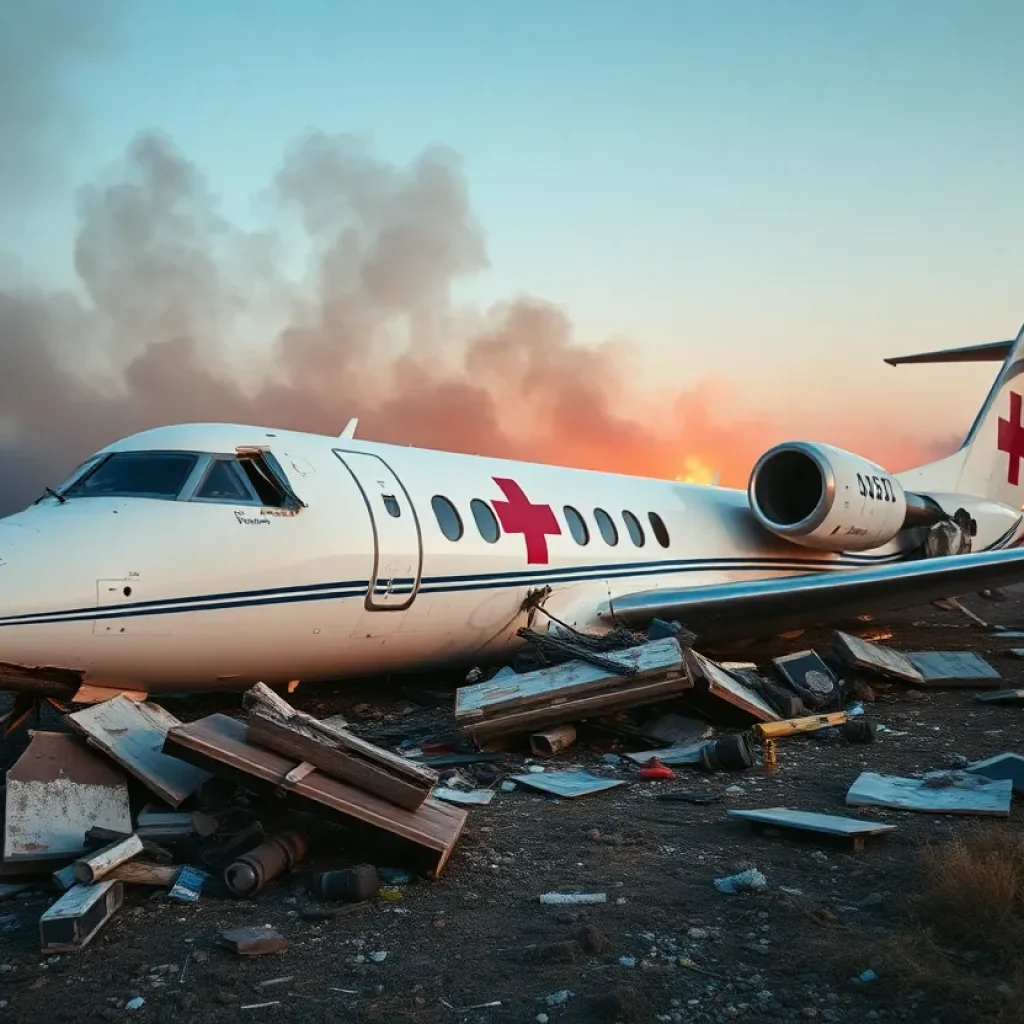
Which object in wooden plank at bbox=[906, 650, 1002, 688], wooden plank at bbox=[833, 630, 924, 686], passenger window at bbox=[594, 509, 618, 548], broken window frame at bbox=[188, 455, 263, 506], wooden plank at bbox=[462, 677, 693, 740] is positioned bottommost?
wooden plank at bbox=[906, 650, 1002, 688]

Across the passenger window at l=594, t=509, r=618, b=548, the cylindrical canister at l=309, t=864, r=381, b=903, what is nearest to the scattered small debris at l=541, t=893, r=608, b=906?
the cylindrical canister at l=309, t=864, r=381, b=903

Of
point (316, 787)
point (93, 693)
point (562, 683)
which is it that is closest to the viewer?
point (316, 787)

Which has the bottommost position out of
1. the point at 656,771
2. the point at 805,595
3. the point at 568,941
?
the point at 656,771

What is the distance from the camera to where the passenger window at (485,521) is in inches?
396

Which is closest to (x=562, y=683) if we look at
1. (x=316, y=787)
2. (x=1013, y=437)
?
(x=316, y=787)

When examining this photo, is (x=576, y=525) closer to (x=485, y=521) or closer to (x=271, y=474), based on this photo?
(x=485, y=521)

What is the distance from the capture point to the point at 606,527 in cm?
1200

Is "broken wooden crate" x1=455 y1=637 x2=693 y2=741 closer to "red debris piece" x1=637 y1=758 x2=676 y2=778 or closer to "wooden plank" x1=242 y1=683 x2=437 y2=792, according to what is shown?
"red debris piece" x1=637 y1=758 x2=676 y2=778

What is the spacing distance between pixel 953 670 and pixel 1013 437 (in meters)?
9.71

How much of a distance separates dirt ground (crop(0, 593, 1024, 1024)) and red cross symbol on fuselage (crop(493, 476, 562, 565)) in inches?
179

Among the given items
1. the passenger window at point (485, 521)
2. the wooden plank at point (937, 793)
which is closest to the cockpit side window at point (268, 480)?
the passenger window at point (485, 521)

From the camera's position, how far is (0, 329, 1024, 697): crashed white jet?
6.92m

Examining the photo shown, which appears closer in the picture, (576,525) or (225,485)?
(225,485)

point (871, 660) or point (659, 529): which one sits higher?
point (659, 529)
